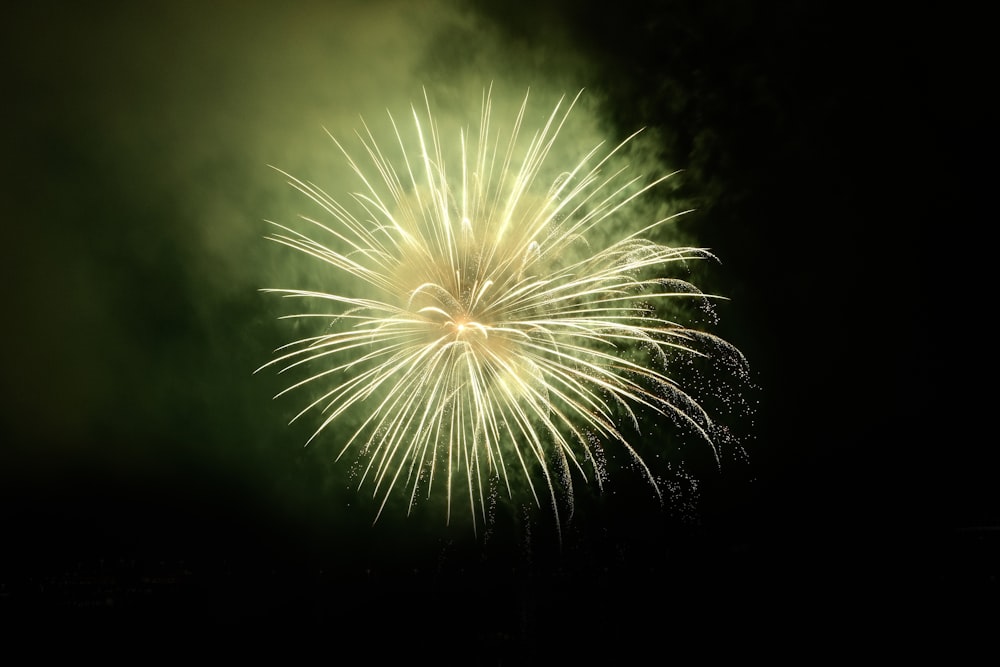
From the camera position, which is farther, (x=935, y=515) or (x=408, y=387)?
(x=935, y=515)

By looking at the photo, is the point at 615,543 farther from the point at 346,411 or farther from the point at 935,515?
the point at 346,411

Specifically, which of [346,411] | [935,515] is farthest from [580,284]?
[935,515]

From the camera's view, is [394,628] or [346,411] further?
[394,628]

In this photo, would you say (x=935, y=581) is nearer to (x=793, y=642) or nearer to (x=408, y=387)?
(x=793, y=642)

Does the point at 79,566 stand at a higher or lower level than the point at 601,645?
higher

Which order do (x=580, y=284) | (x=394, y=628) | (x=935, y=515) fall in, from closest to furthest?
(x=580, y=284)
(x=935, y=515)
(x=394, y=628)

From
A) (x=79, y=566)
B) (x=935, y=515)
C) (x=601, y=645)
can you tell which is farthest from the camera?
(x=79, y=566)

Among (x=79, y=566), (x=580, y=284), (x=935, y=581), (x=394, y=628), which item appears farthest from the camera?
(x=79, y=566)

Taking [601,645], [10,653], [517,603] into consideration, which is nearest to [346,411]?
[601,645]

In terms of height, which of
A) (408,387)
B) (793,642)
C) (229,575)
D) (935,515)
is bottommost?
(793,642)
